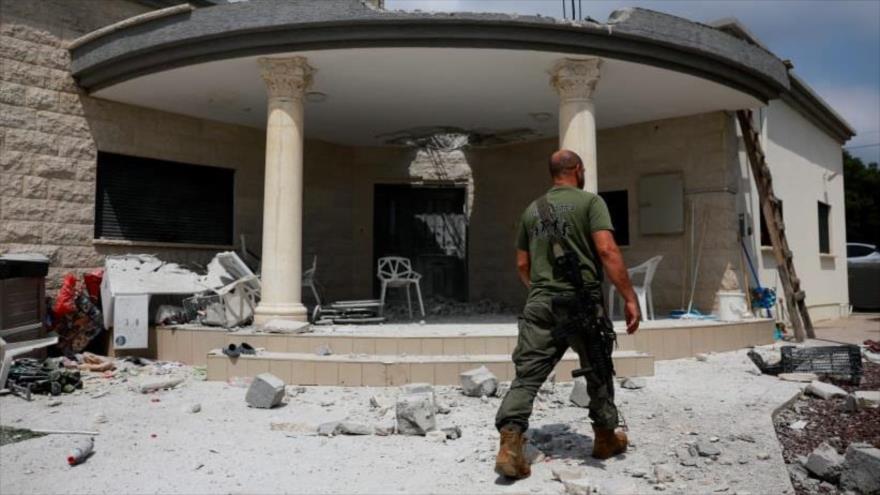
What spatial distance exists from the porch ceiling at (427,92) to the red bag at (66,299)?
2.58 metres

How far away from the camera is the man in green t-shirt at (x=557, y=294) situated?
323cm

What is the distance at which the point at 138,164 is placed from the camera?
876 centimetres

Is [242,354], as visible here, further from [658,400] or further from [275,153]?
[658,400]

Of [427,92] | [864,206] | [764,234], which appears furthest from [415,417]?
[864,206]

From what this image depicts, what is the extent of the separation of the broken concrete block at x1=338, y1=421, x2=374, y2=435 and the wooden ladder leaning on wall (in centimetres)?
731

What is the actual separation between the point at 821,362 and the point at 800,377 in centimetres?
43

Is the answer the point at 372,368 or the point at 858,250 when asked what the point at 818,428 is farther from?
the point at 858,250

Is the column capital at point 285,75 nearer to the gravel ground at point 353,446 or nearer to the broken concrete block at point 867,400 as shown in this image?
the gravel ground at point 353,446

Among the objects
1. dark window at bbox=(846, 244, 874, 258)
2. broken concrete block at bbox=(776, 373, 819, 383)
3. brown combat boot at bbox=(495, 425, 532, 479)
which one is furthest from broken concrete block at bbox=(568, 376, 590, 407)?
dark window at bbox=(846, 244, 874, 258)

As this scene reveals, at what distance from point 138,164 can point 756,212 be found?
9.29 meters

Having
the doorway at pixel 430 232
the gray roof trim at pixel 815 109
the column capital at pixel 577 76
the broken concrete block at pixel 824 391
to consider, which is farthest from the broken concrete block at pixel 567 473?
the gray roof trim at pixel 815 109

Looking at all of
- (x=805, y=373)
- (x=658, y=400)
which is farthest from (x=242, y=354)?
(x=805, y=373)

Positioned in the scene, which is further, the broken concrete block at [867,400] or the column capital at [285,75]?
the column capital at [285,75]

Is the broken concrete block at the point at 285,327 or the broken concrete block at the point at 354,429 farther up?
the broken concrete block at the point at 285,327
